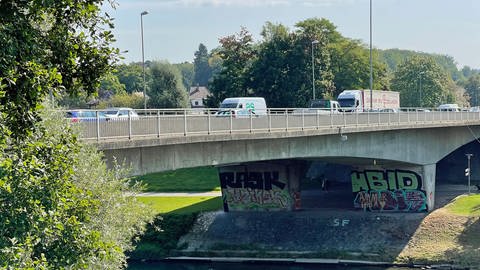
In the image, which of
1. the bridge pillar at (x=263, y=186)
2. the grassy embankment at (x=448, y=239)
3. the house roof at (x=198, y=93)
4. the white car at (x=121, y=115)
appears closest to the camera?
the white car at (x=121, y=115)

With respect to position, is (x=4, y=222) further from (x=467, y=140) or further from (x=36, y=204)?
(x=467, y=140)

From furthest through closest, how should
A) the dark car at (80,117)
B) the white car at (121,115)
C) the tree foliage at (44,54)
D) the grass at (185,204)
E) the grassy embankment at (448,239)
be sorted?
the grass at (185,204), the grassy embankment at (448,239), the white car at (121,115), the dark car at (80,117), the tree foliage at (44,54)

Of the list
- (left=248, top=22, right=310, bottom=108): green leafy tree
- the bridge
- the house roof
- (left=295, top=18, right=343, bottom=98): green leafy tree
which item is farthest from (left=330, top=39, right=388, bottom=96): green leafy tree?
the house roof

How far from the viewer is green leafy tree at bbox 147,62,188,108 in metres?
91.0

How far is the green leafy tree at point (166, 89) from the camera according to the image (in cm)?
9100

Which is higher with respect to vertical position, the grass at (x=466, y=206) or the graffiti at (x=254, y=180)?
the graffiti at (x=254, y=180)

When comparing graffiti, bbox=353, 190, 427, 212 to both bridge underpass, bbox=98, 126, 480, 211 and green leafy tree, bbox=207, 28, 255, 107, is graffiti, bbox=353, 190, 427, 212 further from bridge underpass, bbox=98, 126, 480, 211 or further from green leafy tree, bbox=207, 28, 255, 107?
green leafy tree, bbox=207, 28, 255, 107

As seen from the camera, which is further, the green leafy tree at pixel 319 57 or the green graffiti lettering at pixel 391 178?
the green leafy tree at pixel 319 57

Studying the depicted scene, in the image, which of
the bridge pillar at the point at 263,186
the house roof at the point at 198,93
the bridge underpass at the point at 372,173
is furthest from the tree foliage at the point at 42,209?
the house roof at the point at 198,93

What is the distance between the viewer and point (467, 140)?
6262 cm

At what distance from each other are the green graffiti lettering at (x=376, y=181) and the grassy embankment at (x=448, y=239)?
4210mm

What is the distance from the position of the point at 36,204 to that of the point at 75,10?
12.1ft

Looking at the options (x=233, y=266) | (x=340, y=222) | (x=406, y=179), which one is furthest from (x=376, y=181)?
(x=233, y=266)

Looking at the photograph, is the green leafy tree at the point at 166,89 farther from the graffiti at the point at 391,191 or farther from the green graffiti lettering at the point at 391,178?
the green graffiti lettering at the point at 391,178
